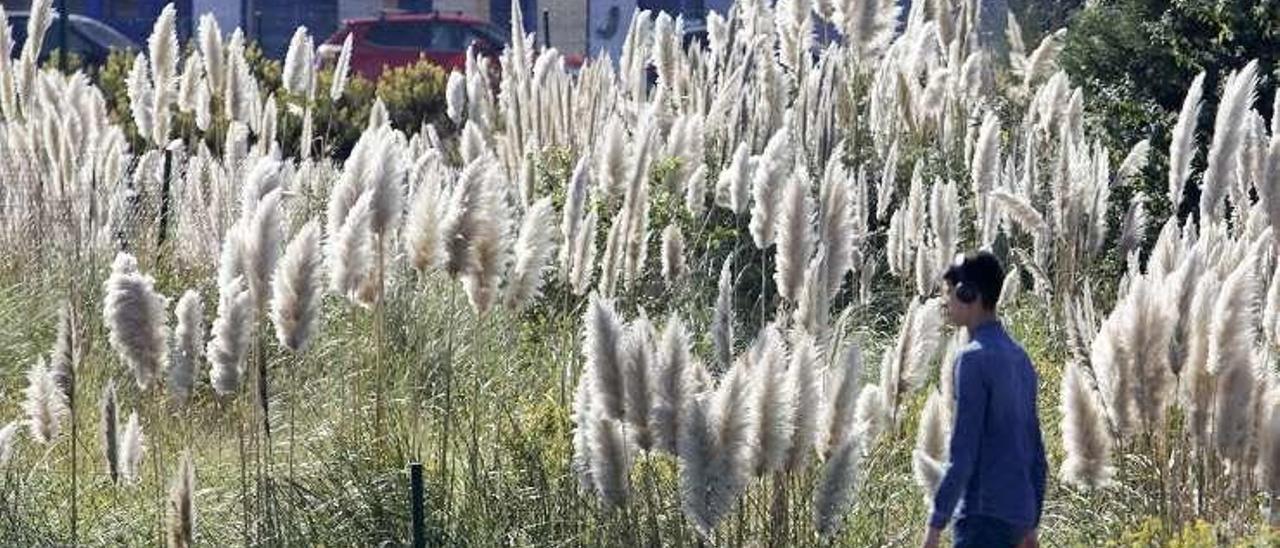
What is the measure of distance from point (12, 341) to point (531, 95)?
2.83 metres

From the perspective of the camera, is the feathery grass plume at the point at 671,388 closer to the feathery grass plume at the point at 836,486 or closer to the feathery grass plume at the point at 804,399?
the feathery grass plume at the point at 804,399

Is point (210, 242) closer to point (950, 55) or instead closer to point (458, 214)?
point (458, 214)

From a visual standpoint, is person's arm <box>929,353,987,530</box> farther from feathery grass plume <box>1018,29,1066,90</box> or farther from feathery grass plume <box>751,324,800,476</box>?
feathery grass plume <box>1018,29,1066,90</box>

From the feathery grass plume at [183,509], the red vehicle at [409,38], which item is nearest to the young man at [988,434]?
the feathery grass plume at [183,509]

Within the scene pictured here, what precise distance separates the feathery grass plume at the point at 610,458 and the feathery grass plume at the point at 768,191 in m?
1.23

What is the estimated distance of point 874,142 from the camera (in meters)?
11.2

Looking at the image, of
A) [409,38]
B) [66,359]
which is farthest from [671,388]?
[409,38]

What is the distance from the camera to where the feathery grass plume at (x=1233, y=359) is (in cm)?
614

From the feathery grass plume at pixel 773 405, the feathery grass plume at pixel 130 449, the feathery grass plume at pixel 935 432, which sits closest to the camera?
the feathery grass plume at pixel 773 405

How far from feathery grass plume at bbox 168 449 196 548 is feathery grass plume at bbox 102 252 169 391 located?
0.26 meters

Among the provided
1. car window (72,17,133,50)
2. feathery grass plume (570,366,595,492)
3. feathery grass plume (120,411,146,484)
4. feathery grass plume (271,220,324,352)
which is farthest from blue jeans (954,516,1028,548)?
car window (72,17,133,50)

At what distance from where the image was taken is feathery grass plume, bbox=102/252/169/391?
604cm

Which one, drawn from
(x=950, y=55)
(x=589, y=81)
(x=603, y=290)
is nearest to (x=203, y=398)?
(x=603, y=290)

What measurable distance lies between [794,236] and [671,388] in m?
0.96
